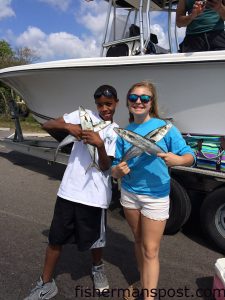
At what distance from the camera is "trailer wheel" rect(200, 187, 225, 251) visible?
3.78 m

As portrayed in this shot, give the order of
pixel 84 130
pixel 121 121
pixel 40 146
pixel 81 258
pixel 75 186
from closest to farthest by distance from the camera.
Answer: pixel 84 130, pixel 75 186, pixel 81 258, pixel 121 121, pixel 40 146

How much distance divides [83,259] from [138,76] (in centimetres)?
232

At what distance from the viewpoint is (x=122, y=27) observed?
5887 mm

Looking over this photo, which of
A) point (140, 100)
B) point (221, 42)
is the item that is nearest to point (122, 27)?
point (221, 42)

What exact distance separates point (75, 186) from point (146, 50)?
3.04 m

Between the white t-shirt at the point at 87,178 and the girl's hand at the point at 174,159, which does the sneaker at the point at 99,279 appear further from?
the girl's hand at the point at 174,159

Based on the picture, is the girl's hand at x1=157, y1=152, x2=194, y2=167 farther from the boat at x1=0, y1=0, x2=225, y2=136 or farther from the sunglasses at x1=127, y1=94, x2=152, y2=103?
the boat at x1=0, y1=0, x2=225, y2=136

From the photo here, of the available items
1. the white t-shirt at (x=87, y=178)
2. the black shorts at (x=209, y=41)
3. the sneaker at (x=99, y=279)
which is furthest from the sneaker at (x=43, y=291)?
the black shorts at (x=209, y=41)

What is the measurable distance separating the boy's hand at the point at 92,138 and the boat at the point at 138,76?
6.85 ft

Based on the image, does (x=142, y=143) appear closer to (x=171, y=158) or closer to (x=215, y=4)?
(x=171, y=158)

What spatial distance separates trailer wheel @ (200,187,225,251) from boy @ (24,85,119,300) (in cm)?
153

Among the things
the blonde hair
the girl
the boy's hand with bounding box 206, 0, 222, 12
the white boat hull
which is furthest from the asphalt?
the boy's hand with bounding box 206, 0, 222, 12

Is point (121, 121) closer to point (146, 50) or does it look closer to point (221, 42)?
point (146, 50)

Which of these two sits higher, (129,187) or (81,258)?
(129,187)
